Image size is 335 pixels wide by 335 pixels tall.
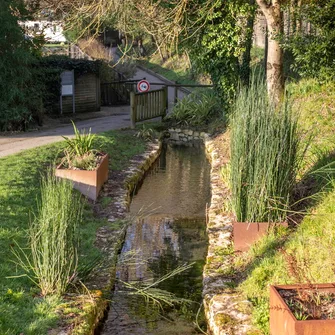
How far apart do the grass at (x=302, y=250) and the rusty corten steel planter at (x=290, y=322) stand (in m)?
0.20

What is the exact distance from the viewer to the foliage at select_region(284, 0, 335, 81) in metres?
12.4

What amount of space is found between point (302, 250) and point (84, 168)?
510 centimetres

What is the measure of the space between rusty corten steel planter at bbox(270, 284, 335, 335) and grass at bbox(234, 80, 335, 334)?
0.65 feet

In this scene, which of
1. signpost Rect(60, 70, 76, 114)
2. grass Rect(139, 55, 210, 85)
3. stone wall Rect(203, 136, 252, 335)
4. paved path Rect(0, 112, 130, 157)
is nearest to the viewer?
stone wall Rect(203, 136, 252, 335)

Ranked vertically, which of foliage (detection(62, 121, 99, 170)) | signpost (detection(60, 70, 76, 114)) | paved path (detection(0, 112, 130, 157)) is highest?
signpost (detection(60, 70, 76, 114))

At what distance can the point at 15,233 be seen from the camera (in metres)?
8.08

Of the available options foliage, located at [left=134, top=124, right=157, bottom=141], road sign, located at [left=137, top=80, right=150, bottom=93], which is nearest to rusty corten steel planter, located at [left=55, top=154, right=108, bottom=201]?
foliage, located at [left=134, top=124, right=157, bottom=141]

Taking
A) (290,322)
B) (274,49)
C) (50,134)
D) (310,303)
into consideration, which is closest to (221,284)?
(310,303)

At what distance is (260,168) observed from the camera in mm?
8039

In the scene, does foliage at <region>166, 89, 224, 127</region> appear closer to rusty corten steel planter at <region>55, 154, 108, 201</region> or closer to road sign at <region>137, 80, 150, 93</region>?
road sign at <region>137, 80, 150, 93</region>

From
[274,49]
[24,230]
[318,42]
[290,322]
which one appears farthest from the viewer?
[274,49]

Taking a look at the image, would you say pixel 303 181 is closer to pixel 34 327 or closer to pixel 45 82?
pixel 34 327

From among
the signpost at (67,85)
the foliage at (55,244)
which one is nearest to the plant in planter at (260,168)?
the foliage at (55,244)

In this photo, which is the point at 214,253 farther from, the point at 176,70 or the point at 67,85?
the point at 176,70
